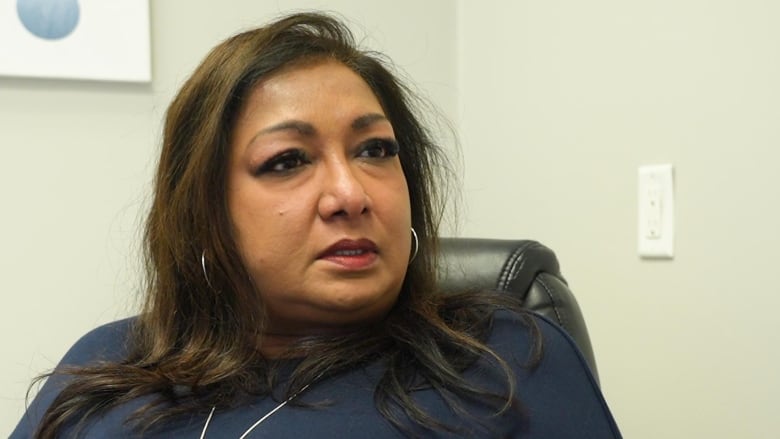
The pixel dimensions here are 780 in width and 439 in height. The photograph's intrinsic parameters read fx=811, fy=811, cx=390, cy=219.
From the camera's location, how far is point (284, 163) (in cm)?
102

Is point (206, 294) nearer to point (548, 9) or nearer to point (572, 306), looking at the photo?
point (572, 306)

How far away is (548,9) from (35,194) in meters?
1.06

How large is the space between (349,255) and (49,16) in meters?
0.89

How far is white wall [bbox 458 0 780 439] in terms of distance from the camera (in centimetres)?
118

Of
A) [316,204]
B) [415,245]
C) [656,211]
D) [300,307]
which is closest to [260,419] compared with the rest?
[300,307]

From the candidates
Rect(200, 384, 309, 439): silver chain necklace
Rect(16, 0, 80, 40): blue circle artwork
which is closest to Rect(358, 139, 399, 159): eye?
Rect(200, 384, 309, 439): silver chain necklace

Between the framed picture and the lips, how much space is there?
0.79 m

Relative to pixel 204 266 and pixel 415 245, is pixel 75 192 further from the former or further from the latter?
pixel 415 245

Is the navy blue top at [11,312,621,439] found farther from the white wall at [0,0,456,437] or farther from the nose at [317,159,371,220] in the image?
the white wall at [0,0,456,437]

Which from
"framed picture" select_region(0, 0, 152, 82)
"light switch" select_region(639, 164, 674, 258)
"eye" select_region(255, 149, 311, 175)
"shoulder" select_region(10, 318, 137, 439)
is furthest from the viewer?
"framed picture" select_region(0, 0, 152, 82)

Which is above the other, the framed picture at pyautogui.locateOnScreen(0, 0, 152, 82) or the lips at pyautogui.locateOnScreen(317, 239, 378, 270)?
the framed picture at pyautogui.locateOnScreen(0, 0, 152, 82)

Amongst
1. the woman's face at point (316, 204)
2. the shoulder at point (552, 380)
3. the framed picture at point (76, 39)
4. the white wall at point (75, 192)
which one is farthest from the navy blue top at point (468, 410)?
the framed picture at point (76, 39)

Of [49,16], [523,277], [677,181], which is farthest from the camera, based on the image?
[49,16]

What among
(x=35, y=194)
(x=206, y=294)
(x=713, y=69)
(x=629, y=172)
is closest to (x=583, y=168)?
(x=629, y=172)
